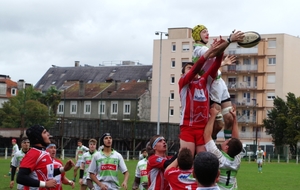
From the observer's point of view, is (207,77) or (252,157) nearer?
(207,77)

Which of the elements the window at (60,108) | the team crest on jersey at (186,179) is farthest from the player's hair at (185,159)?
the window at (60,108)

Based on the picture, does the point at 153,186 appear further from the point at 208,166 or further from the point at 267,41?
the point at 267,41

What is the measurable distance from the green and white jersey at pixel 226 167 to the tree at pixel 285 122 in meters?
70.8

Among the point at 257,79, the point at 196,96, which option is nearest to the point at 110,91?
the point at 257,79

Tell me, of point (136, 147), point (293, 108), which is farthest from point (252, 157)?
point (136, 147)

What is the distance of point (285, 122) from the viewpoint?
81188 mm

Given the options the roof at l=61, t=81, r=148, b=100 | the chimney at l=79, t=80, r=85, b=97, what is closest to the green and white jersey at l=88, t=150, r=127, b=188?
the roof at l=61, t=81, r=148, b=100

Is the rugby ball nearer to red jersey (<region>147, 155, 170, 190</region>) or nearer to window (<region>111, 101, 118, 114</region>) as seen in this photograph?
red jersey (<region>147, 155, 170, 190</region>)

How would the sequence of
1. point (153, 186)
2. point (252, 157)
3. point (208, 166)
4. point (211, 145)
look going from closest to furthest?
point (208, 166)
point (211, 145)
point (153, 186)
point (252, 157)

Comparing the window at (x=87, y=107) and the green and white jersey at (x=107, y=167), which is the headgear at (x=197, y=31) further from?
the window at (x=87, y=107)

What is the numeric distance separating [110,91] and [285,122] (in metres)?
26.6

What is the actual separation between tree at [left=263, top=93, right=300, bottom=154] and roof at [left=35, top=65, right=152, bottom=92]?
1179 inches

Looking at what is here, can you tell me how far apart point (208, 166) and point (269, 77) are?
8690cm

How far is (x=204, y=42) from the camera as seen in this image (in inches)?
404
